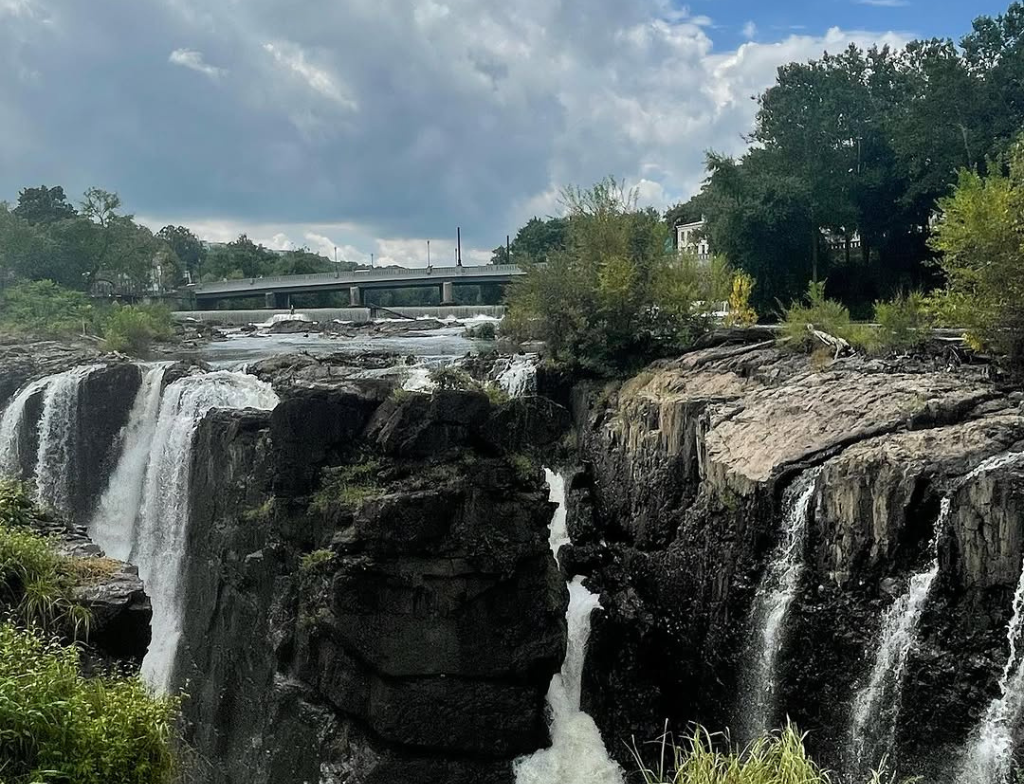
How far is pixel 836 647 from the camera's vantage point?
12562 mm

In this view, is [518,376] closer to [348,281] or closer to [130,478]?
[130,478]

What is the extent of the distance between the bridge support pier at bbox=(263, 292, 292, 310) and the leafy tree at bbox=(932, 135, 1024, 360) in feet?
183

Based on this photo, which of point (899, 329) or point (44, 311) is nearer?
point (899, 329)

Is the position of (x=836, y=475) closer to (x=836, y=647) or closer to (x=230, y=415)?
(x=836, y=647)

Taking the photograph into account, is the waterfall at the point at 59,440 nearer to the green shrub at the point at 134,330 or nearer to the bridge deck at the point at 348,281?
the green shrub at the point at 134,330

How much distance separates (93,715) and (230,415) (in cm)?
1375

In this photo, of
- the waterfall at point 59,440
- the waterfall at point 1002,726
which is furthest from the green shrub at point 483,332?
the waterfall at point 1002,726

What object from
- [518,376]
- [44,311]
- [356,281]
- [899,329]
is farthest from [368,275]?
[899,329]

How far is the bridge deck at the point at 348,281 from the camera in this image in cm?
6062

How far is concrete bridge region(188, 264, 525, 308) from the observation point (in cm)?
5997

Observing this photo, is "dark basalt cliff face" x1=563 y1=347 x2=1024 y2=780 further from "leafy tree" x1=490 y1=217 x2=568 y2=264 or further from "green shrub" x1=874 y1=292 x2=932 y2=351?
"leafy tree" x1=490 y1=217 x2=568 y2=264

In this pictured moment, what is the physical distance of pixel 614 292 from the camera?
71.4 ft

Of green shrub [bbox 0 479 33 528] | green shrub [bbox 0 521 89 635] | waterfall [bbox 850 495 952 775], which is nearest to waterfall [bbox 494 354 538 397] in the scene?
waterfall [bbox 850 495 952 775]

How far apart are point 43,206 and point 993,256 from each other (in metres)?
70.1
